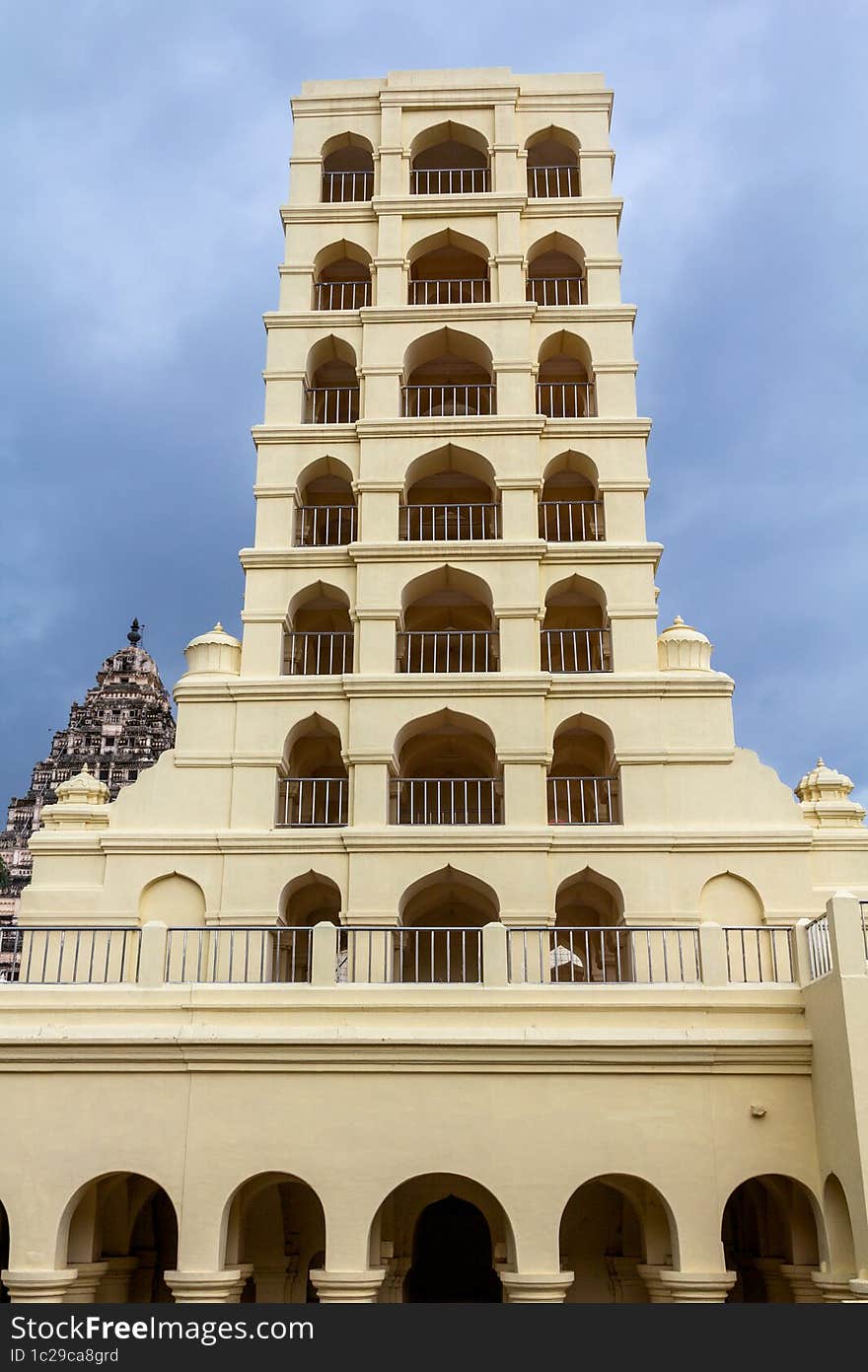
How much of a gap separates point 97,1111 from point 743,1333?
7892 millimetres

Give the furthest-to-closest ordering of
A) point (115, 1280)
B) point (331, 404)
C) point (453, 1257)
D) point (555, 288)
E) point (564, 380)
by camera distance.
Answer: point (555, 288) < point (564, 380) < point (331, 404) < point (453, 1257) < point (115, 1280)

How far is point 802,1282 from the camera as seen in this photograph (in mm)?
16453

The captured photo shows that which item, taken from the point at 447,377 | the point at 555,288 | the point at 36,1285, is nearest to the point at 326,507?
the point at 447,377

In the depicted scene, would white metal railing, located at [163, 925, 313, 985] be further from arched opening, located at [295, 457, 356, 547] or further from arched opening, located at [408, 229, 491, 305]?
arched opening, located at [408, 229, 491, 305]

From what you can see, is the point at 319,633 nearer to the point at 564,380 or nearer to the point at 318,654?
the point at 318,654

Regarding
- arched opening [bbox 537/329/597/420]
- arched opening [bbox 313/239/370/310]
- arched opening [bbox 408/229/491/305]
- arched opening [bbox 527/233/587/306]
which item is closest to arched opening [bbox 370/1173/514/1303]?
arched opening [bbox 537/329/597/420]

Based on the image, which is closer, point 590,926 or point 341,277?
point 590,926

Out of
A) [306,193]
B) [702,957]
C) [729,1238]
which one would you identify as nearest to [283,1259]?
[729,1238]

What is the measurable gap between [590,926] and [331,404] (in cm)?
1302

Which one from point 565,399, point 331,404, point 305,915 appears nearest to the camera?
point 305,915

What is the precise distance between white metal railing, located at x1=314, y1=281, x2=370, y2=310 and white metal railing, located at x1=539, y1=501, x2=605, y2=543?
6511mm

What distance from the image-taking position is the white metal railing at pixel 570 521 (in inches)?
1040

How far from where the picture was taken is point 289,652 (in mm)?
25188

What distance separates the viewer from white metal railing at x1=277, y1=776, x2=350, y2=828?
23.8 meters
